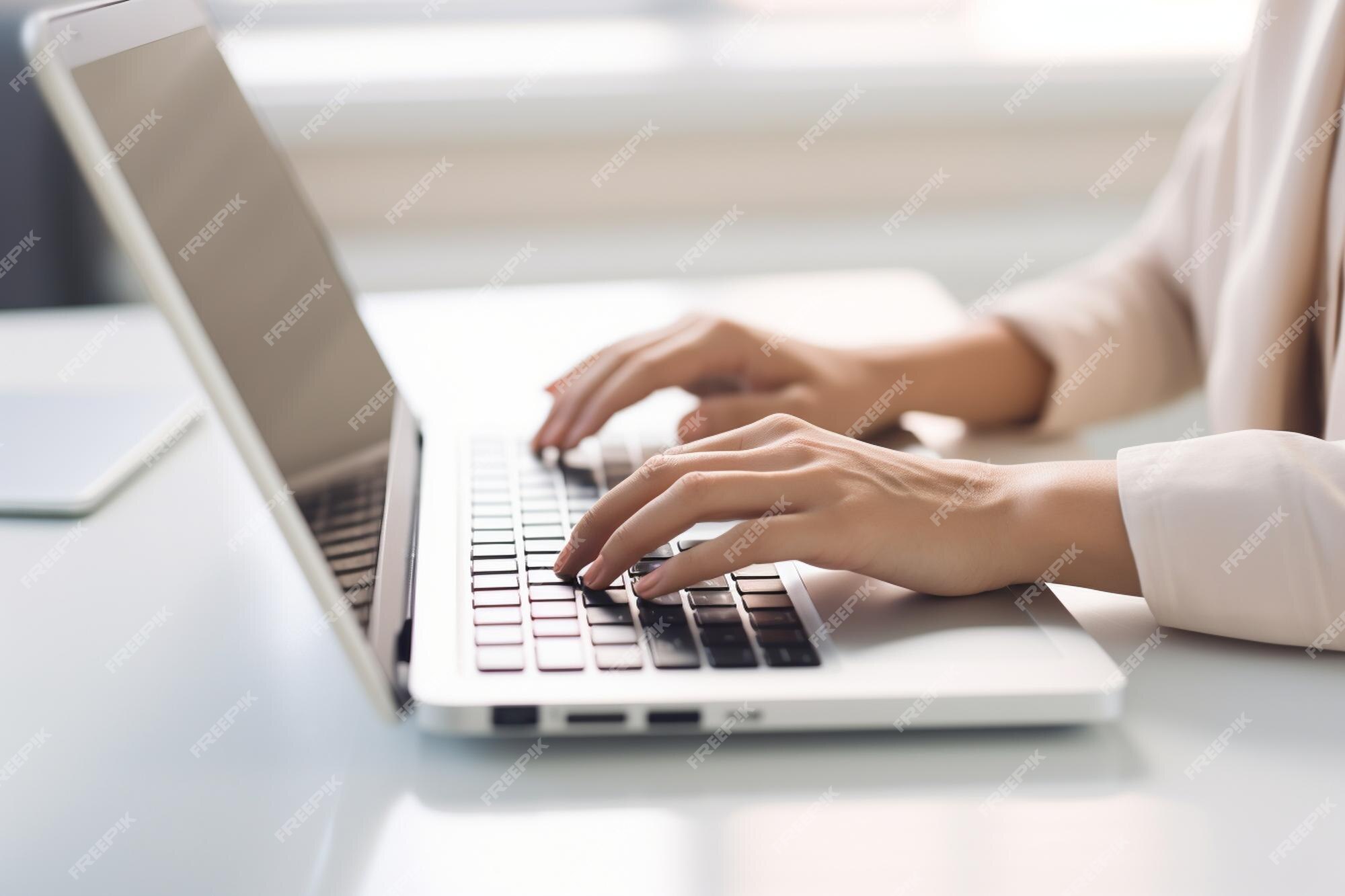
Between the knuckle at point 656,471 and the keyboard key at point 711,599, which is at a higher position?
the knuckle at point 656,471

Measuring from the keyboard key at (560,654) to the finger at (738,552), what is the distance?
5 centimetres

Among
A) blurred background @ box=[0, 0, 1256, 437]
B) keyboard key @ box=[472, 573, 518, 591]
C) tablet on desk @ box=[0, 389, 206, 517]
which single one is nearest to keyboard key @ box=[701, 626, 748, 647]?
keyboard key @ box=[472, 573, 518, 591]

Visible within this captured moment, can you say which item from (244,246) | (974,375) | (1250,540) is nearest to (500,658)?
(244,246)

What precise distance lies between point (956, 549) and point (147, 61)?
0.40m

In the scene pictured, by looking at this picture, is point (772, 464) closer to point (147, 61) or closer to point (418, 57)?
point (147, 61)

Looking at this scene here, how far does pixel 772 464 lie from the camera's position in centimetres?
57

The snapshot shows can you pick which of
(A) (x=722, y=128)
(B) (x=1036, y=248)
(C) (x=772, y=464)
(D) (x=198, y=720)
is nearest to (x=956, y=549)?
(C) (x=772, y=464)

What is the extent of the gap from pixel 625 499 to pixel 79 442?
41cm

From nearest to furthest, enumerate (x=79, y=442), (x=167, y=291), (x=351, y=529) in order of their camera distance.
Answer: (x=167, y=291) → (x=351, y=529) → (x=79, y=442)

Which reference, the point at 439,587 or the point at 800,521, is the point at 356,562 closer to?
the point at 439,587

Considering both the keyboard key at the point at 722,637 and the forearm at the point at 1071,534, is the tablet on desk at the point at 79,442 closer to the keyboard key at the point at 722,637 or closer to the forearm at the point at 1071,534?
the keyboard key at the point at 722,637

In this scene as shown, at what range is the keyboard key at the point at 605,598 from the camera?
536mm

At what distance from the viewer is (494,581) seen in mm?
561

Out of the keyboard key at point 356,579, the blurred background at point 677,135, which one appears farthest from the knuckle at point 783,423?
the blurred background at point 677,135
